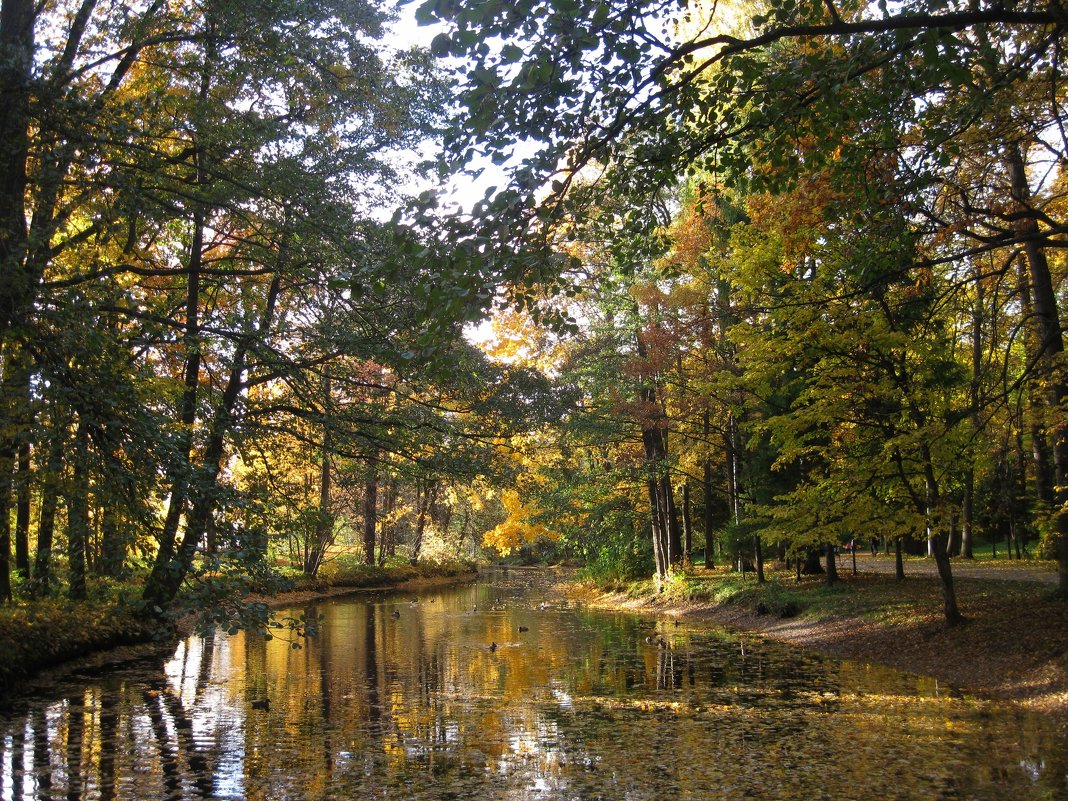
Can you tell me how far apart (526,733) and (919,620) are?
320 inches

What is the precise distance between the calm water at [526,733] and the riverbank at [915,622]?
69 cm

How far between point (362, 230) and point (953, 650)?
32.5 feet

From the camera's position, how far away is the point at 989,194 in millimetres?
10414

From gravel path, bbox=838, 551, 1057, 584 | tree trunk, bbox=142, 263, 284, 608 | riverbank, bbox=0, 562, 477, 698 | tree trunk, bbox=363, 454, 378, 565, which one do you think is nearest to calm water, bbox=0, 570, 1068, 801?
riverbank, bbox=0, 562, 477, 698

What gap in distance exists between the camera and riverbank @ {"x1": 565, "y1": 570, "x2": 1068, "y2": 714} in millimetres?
9727

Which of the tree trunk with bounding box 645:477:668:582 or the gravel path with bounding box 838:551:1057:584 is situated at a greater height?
the tree trunk with bounding box 645:477:668:582

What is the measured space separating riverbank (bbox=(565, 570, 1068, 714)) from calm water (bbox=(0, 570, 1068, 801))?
0.69m

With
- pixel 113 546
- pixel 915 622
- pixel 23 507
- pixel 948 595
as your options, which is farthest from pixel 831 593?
pixel 23 507

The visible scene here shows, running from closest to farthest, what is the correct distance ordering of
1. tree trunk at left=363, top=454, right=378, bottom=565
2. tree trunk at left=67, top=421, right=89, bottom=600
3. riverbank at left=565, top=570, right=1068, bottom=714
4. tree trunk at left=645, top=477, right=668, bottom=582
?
tree trunk at left=67, top=421, right=89, bottom=600 < riverbank at left=565, top=570, right=1068, bottom=714 < tree trunk at left=645, top=477, right=668, bottom=582 < tree trunk at left=363, top=454, right=378, bottom=565

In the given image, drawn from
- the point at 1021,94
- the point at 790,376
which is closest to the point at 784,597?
the point at 790,376

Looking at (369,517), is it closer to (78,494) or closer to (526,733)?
(526,733)

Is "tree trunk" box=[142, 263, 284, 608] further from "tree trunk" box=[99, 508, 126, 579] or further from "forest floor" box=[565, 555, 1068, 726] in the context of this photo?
"forest floor" box=[565, 555, 1068, 726]

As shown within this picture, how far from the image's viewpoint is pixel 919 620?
43.4ft

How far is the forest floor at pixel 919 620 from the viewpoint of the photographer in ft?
32.0
